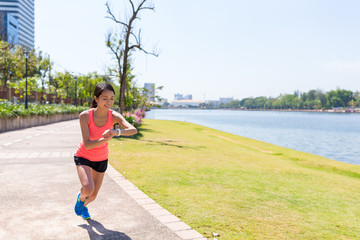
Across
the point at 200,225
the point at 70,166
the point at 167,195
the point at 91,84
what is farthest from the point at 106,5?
the point at 91,84

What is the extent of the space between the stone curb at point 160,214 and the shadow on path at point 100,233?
0.72 metres

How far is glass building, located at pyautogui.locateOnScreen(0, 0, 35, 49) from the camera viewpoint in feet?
473

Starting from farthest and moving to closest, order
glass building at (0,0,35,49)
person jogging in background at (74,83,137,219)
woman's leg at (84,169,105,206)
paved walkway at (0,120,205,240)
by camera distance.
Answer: glass building at (0,0,35,49) < woman's leg at (84,169,105,206) < paved walkway at (0,120,205,240) < person jogging in background at (74,83,137,219)

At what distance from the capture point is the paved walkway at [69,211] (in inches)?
158

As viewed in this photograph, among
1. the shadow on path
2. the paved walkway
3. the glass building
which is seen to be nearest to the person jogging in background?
the shadow on path

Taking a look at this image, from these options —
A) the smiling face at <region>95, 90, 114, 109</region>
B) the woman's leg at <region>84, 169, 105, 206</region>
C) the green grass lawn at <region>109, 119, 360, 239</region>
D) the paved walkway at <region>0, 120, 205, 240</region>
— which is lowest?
the green grass lawn at <region>109, 119, 360, 239</region>

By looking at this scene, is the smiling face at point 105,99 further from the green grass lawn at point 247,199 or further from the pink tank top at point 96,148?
the green grass lawn at point 247,199

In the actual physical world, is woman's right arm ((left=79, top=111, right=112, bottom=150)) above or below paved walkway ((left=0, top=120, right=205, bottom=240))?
above

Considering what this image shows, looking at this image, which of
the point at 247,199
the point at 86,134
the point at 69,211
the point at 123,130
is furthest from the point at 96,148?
the point at 247,199

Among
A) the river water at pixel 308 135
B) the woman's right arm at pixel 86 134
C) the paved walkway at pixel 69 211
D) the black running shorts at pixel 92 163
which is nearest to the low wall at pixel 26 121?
the paved walkway at pixel 69 211

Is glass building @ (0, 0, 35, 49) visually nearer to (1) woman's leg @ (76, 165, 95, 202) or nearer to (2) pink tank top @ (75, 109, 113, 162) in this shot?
(2) pink tank top @ (75, 109, 113, 162)

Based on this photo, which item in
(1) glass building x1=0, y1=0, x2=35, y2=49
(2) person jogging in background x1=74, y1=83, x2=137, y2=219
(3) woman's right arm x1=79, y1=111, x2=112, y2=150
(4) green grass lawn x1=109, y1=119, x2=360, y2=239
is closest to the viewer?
(3) woman's right arm x1=79, y1=111, x2=112, y2=150

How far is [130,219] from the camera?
15.0 ft

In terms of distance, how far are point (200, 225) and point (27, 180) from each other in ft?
14.1
